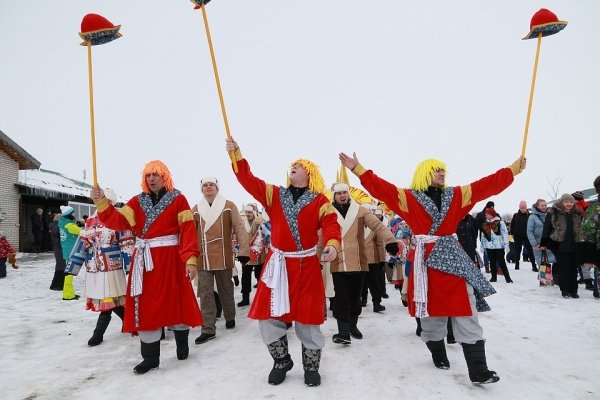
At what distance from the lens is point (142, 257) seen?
161 inches

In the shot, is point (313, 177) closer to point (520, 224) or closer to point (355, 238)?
point (355, 238)

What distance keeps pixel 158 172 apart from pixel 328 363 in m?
2.64

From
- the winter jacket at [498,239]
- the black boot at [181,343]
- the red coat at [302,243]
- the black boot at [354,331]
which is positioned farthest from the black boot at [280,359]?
the winter jacket at [498,239]

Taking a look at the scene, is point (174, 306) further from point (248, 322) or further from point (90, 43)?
point (90, 43)

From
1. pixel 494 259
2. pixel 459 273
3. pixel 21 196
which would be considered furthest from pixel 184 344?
pixel 21 196

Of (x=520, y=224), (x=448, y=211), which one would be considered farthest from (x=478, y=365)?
(x=520, y=224)

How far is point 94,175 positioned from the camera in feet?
12.5

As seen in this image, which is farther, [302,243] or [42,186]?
[42,186]

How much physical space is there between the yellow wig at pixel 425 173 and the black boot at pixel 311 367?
1803 millimetres

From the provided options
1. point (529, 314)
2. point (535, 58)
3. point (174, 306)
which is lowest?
point (529, 314)

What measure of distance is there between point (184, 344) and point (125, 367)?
600 millimetres

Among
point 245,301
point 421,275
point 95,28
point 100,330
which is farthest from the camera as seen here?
point 245,301

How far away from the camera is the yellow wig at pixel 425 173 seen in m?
3.91

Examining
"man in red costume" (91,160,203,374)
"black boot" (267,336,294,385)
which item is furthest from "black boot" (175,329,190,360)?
"black boot" (267,336,294,385)
